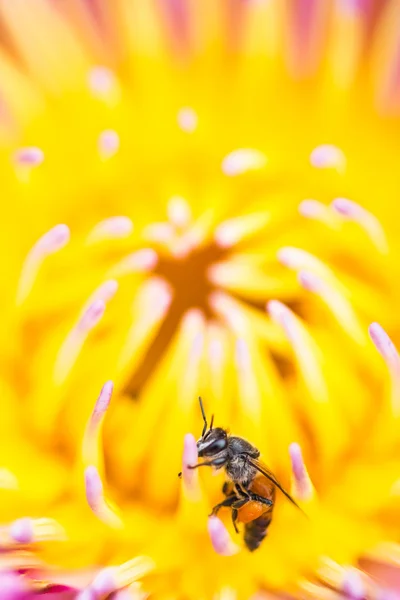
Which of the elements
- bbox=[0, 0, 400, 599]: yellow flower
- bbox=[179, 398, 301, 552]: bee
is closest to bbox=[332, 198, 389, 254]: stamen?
bbox=[0, 0, 400, 599]: yellow flower

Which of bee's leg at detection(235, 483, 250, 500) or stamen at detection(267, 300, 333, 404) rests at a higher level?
stamen at detection(267, 300, 333, 404)

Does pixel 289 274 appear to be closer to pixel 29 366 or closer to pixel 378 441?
pixel 378 441

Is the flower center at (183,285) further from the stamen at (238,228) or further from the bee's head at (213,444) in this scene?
the bee's head at (213,444)

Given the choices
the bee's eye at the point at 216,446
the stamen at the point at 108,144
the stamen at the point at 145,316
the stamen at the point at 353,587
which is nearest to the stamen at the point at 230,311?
the stamen at the point at 145,316

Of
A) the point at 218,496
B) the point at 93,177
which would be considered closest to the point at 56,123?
the point at 93,177

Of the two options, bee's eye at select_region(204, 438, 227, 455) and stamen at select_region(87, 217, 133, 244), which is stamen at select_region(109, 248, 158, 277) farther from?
bee's eye at select_region(204, 438, 227, 455)

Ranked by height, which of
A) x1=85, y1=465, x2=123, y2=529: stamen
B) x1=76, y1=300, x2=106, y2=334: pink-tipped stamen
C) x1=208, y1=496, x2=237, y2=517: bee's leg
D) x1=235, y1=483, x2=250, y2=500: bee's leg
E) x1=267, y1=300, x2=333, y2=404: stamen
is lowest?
x1=235, y1=483, x2=250, y2=500: bee's leg
